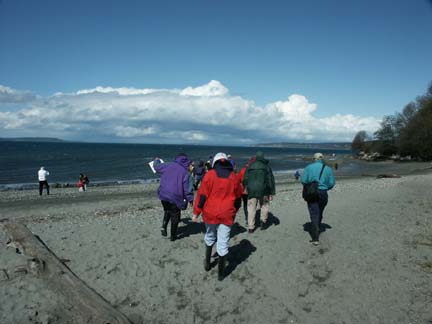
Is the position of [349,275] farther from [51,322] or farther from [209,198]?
[51,322]

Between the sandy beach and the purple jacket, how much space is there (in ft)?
3.72

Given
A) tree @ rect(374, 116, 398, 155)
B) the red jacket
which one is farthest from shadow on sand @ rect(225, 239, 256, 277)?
tree @ rect(374, 116, 398, 155)

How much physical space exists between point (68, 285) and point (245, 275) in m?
3.09

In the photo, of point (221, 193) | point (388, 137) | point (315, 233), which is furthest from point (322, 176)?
point (388, 137)

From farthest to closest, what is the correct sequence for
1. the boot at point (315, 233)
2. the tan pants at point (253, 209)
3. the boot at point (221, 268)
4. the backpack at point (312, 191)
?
the tan pants at point (253, 209)
the boot at point (315, 233)
the backpack at point (312, 191)
the boot at point (221, 268)

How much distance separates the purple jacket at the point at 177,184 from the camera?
708 cm

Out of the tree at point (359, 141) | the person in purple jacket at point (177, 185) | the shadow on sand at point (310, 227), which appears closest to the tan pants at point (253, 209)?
the shadow on sand at point (310, 227)

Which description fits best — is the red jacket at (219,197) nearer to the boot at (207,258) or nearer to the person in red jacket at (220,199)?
the person in red jacket at (220,199)

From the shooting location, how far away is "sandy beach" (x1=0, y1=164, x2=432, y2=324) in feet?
15.4

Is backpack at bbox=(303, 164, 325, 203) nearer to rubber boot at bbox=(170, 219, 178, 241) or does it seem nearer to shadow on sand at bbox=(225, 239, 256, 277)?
shadow on sand at bbox=(225, 239, 256, 277)

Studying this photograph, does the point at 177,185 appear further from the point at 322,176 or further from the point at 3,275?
the point at 3,275

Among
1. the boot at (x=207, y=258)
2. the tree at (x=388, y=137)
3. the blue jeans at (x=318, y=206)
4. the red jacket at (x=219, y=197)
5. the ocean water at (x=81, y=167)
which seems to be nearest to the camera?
the red jacket at (x=219, y=197)

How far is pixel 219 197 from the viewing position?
219 inches

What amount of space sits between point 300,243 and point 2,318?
595 centimetres
